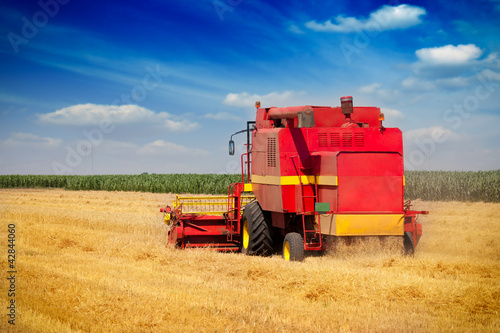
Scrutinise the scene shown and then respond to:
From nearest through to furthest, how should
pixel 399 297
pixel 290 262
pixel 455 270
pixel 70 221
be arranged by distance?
1. pixel 399 297
2. pixel 455 270
3. pixel 290 262
4. pixel 70 221

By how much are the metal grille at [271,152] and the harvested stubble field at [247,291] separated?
2.01m

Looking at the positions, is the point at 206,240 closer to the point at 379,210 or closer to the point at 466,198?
the point at 379,210

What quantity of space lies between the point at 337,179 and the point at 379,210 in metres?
0.98

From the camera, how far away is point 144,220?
18.3 meters

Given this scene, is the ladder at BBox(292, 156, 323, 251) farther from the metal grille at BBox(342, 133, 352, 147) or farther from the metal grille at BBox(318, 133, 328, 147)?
the metal grille at BBox(342, 133, 352, 147)

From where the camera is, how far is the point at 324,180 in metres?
10.0

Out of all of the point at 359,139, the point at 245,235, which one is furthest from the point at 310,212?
the point at 245,235

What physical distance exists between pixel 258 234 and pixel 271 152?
1.84m

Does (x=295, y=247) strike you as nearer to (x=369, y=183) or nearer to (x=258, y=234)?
(x=258, y=234)

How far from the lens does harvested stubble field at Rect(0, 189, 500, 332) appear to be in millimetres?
5875

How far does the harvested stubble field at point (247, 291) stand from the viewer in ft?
19.3

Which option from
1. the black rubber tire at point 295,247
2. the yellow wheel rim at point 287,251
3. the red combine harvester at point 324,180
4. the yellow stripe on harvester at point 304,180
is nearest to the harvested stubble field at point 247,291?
the black rubber tire at point 295,247

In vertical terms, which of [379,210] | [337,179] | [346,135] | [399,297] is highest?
[346,135]

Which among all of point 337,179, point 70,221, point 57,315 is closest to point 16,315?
point 57,315
